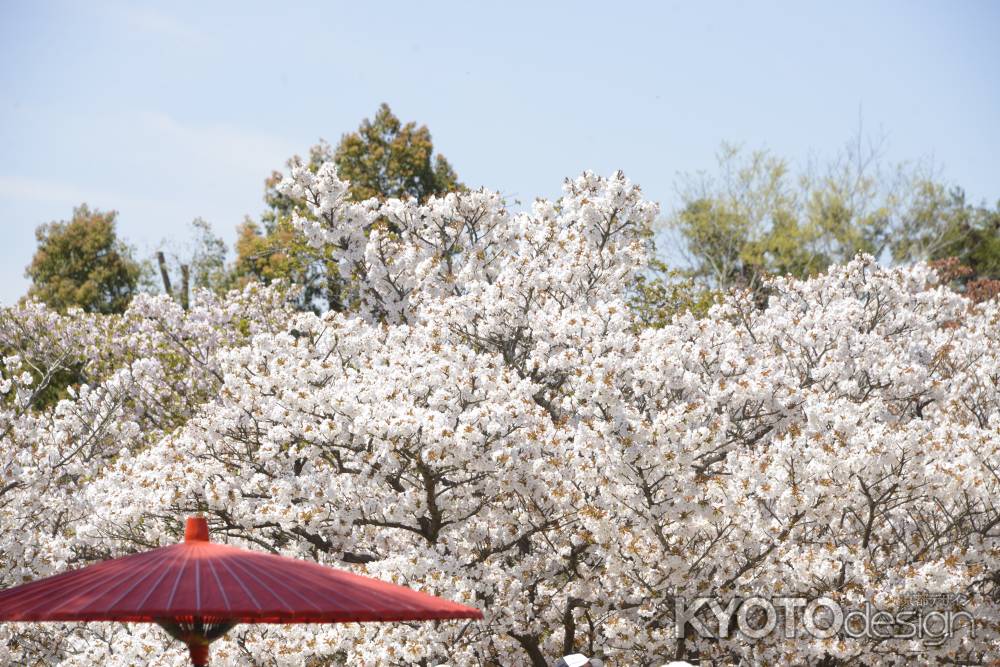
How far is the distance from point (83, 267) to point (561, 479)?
2801cm

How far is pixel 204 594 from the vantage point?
4.47 metres

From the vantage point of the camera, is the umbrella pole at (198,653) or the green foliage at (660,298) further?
the green foliage at (660,298)

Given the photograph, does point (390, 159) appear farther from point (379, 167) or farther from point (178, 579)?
point (178, 579)

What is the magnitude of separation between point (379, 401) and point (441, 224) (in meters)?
4.19

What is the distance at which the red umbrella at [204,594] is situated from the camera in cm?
441

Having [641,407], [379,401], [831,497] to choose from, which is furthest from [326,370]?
[831,497]

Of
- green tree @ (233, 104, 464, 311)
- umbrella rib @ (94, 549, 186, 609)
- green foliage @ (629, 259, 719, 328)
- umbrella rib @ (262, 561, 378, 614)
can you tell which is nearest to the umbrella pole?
umbrella rib @ (94, 549, 186, 609)

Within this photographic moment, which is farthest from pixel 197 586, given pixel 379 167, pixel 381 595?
pixel 379 167

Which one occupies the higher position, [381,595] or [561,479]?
[561,479]

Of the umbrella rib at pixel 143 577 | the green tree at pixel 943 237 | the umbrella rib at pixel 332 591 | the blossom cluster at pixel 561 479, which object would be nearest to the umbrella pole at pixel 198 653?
the umbrella rib at pixel 143 577

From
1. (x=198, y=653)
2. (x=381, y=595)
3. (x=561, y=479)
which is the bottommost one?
(x=198, y=653)

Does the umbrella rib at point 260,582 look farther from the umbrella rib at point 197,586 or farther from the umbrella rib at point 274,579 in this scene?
the umbrella rib at point 197,586

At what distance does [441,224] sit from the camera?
12047 mm

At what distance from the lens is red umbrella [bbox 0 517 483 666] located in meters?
4.41
